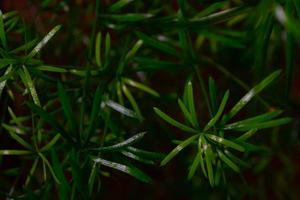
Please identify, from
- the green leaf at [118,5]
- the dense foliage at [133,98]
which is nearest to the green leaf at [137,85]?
the dense foliage at [133,98]

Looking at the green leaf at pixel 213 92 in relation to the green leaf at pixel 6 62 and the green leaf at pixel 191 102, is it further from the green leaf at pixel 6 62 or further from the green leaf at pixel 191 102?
the green leaf at pixel 6 62

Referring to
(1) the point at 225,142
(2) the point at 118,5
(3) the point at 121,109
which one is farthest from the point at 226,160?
(2) the point at 118,5

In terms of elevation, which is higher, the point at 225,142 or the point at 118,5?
the point at 118,5

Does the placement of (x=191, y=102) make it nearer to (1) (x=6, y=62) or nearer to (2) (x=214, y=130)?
(2) (x=214, y=130)

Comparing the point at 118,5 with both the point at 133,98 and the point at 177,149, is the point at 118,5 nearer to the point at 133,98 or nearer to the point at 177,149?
the point at 133,98

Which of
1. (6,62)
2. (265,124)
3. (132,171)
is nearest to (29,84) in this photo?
(6,62)

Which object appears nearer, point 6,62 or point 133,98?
point 6,62

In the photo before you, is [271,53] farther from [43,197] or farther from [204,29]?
[43,197]

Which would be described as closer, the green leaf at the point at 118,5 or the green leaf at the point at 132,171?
the green leaf at the point at 132,171

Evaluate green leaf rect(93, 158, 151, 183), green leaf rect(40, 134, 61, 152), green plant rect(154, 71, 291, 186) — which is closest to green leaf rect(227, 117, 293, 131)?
green plant rect(154, 71, 291, 186)
